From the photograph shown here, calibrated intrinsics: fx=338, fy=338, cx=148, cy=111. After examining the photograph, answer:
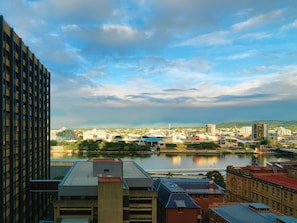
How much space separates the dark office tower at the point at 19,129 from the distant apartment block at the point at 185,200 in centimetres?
958

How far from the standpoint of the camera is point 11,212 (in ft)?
63.1

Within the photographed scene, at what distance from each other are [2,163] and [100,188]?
209 inches

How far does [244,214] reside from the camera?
2044cm

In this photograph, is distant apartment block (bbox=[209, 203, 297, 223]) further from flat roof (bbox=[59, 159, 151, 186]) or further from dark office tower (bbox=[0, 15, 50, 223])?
dark office tower (bbox=[0, 15, 50, 223])

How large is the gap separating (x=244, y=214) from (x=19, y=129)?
48.5 ft

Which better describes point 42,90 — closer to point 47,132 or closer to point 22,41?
point 47,132

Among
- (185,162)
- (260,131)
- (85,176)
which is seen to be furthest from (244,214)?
(260,131)

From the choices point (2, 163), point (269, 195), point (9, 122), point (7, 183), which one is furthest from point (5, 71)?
point (269, 195)

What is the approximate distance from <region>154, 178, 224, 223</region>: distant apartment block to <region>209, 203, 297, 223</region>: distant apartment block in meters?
2.24

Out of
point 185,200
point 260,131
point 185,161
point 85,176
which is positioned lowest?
point 185,161

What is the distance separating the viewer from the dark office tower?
18.2m

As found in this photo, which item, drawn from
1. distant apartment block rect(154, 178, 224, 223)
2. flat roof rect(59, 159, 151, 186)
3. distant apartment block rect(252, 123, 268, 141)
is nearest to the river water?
distant apartment block rect(154, 178, 224, 223)

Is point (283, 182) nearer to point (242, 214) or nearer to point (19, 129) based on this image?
point (242, 214)

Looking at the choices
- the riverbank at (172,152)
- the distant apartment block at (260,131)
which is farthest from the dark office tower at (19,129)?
the distant apartment block at (260,131)
